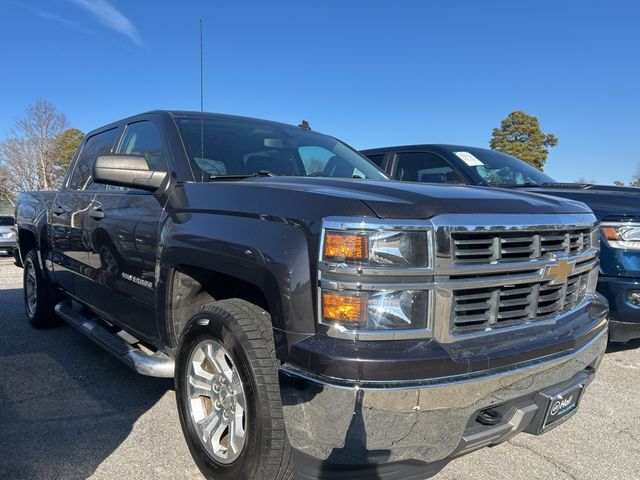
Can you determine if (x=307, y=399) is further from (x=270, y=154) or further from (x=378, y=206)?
(x=270, y=154)

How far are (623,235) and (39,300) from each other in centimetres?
555

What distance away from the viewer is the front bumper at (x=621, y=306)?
12.6ft

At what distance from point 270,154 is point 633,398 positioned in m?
3.18

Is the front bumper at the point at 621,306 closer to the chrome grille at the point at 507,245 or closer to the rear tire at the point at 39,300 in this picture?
the chrome grille at the point at 507,245

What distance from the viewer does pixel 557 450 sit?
286cm

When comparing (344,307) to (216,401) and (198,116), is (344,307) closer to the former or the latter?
(216,401)

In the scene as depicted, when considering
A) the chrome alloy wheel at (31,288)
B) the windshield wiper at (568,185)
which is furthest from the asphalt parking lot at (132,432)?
the windshield wiper at (568,185)

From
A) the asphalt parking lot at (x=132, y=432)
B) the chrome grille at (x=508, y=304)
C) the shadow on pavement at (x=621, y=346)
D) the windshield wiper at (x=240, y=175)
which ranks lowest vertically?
the shadow on pavement at (x=621, y=346)

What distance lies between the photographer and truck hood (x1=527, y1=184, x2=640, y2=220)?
158 inches

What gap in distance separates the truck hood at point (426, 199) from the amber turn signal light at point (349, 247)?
0.42 feet

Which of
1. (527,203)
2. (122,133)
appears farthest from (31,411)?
(527,203)

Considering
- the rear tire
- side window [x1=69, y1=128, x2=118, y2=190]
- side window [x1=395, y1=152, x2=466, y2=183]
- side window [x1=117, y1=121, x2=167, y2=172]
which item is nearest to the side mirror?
side window [x1=117, y1=121, x2=167, y2=172]

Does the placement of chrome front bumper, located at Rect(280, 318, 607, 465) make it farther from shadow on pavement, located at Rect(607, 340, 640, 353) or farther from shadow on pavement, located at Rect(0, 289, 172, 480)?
shadow on pavement, located at Rect(607, 340, 640, 353)

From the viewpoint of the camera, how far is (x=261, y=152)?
10.8 feet
